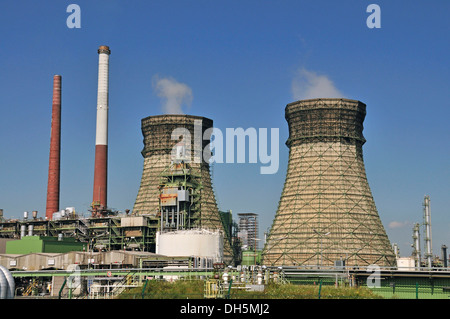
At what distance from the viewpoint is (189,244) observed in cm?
9150

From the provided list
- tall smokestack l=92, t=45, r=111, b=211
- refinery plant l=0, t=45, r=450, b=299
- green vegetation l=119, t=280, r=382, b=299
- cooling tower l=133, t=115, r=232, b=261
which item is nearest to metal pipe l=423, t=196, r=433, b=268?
refinery plant l=0, t=45, r=450, b=299

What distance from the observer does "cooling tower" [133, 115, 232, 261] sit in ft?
425

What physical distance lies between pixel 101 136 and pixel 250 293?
7905 cm

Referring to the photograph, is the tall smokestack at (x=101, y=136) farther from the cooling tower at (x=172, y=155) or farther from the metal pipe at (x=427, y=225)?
the metal pipe at (x=427, y=225)

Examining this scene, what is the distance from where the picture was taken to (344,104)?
11950 cm

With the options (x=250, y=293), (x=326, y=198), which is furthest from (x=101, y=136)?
(x=250, y=293)

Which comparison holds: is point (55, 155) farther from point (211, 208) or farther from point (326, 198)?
point (326, 198)

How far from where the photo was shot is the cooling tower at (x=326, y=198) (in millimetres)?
115250

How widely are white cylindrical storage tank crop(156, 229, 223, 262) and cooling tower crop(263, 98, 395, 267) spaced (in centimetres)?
2732

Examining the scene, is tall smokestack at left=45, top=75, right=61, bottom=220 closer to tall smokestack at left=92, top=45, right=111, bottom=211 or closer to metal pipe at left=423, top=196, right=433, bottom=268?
tall smokestack at left=92, top=45, right=111, bottom=211

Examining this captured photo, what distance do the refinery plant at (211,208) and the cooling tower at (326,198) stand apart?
20cm
